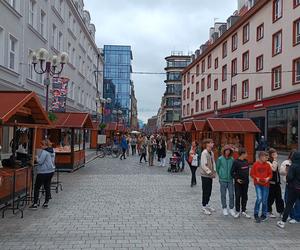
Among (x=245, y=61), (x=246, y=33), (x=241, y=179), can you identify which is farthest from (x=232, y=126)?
(x=246, y=33)

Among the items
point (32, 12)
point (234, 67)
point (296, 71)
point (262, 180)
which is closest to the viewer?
point (262, 180)

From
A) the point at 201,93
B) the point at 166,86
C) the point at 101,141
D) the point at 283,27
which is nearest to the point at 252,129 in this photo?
the point at 283,27

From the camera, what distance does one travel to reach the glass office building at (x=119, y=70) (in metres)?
103

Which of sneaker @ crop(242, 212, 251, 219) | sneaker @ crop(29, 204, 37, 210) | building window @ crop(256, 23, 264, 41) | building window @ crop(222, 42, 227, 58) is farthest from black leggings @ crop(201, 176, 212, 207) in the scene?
building window @ crop(222, 42, 227, 58)

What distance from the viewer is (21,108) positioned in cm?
1049

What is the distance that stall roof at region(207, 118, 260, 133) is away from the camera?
76.5ft

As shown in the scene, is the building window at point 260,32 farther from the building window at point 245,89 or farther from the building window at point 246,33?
the building window at point 245,89

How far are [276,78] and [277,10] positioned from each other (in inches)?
219

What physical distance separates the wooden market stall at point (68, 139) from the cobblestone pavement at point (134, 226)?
23.0 ft

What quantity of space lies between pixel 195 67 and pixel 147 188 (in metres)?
54.9

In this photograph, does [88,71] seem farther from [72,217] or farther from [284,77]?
[72,217]

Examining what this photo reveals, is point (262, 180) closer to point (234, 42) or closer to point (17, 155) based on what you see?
point (17, 155)

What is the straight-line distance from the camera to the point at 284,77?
104 feet

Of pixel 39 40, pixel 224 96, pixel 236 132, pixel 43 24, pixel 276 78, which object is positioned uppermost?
pixel 43 24
